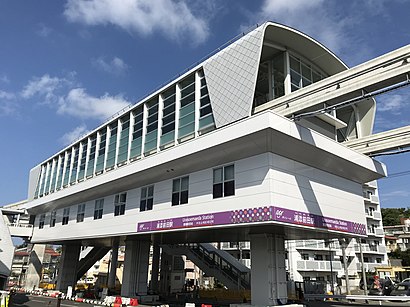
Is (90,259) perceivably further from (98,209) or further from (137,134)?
(137,134)

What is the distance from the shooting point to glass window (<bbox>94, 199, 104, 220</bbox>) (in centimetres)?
2764

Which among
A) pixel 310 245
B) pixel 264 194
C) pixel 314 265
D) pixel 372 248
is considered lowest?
pixel 314 265

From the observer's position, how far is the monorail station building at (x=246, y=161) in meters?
16.7

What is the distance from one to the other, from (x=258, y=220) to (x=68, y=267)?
31558 millimetres

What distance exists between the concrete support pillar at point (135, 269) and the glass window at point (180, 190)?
9.87m

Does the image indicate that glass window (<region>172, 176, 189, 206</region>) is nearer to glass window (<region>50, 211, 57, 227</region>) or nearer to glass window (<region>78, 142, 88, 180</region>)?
glass window (<region>78, 142, 88, 180</region>)

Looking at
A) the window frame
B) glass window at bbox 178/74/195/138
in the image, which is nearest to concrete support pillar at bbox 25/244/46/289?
the window frame

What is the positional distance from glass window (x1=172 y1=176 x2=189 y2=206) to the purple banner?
3.42ft

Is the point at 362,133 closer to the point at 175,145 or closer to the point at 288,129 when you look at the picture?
the point at 288,129

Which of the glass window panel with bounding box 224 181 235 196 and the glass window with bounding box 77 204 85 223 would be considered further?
the glass window with bounding box 77 204 85 223

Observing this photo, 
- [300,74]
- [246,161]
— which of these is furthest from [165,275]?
[300,74]

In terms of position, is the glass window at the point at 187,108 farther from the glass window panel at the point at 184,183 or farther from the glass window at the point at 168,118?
the glass window panel at the point at 184,183

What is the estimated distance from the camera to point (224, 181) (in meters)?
18.2

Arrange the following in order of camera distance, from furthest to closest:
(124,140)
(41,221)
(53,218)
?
(41,221), (53,218), (124,140)
